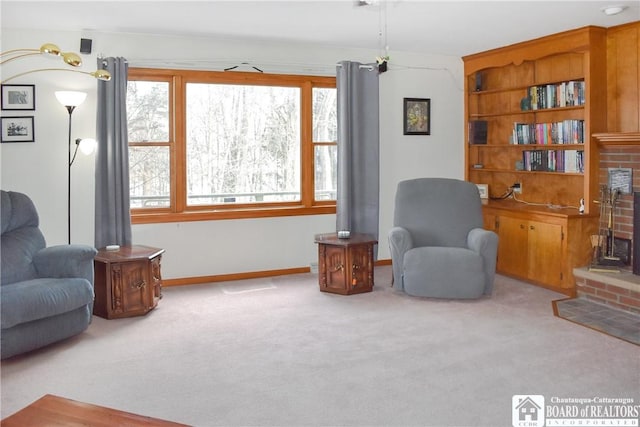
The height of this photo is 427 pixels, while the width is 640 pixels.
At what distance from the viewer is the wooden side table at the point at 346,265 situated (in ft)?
16.4

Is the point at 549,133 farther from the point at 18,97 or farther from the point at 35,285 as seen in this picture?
the point at 18,97

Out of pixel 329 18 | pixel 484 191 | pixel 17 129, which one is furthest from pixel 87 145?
pixel 484 191

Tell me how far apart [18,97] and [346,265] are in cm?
312

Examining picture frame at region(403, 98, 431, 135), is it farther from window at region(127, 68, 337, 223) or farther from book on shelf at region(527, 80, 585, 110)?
book on shelf at region(527, 80, 585, 110)

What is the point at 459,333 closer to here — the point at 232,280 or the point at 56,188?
the point at 232,280

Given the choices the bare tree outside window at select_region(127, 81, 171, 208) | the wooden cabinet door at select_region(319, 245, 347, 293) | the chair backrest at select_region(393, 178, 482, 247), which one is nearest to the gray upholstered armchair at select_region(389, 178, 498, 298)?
the chair backrest at select_region(393, 178, 482, 247)

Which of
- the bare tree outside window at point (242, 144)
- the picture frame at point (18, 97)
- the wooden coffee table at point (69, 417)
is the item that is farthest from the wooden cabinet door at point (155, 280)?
the wooden coffee table at point (69, 417)

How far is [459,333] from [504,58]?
10.4 ft

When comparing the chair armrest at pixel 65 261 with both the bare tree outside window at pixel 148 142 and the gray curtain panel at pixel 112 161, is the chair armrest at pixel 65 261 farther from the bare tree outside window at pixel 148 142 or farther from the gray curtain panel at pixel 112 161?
the bare tree outside window at pixel 148 142

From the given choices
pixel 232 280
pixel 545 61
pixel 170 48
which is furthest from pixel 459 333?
pixel 170 48

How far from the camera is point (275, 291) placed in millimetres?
5191

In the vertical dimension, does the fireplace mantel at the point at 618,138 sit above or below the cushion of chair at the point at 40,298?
above

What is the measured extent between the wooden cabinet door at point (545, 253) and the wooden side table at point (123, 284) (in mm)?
3356

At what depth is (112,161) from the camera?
5.01 meters
